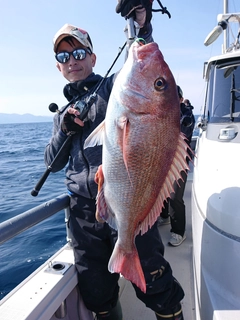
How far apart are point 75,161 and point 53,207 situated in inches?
16.3

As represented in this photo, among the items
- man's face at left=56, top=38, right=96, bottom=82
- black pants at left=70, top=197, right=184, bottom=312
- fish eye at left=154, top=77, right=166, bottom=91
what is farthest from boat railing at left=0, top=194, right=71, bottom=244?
fish eye at left=154, top=77, right=166, bottom=91

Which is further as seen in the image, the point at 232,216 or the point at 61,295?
the point at 61,295

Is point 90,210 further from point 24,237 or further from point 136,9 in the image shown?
point 24,237

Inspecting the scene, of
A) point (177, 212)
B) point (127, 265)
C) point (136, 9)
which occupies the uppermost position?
point (136, 9)

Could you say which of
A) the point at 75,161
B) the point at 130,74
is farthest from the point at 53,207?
the point at 130,74

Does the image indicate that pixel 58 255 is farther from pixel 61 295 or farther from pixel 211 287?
pixel 211 287

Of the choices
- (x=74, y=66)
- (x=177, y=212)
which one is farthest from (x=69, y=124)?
(x=177, y=212)

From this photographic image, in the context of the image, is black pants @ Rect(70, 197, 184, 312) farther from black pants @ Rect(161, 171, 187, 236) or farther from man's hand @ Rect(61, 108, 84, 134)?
black pants @ Rect(161, 171, 187, 236)

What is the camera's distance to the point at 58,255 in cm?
252

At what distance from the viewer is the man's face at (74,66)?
2.22 meters

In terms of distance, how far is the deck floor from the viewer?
2711 mm

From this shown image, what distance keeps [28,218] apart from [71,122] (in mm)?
743

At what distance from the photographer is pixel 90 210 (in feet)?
7.02

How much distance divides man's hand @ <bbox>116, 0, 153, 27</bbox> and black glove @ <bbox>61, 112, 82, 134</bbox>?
78 centimetres
